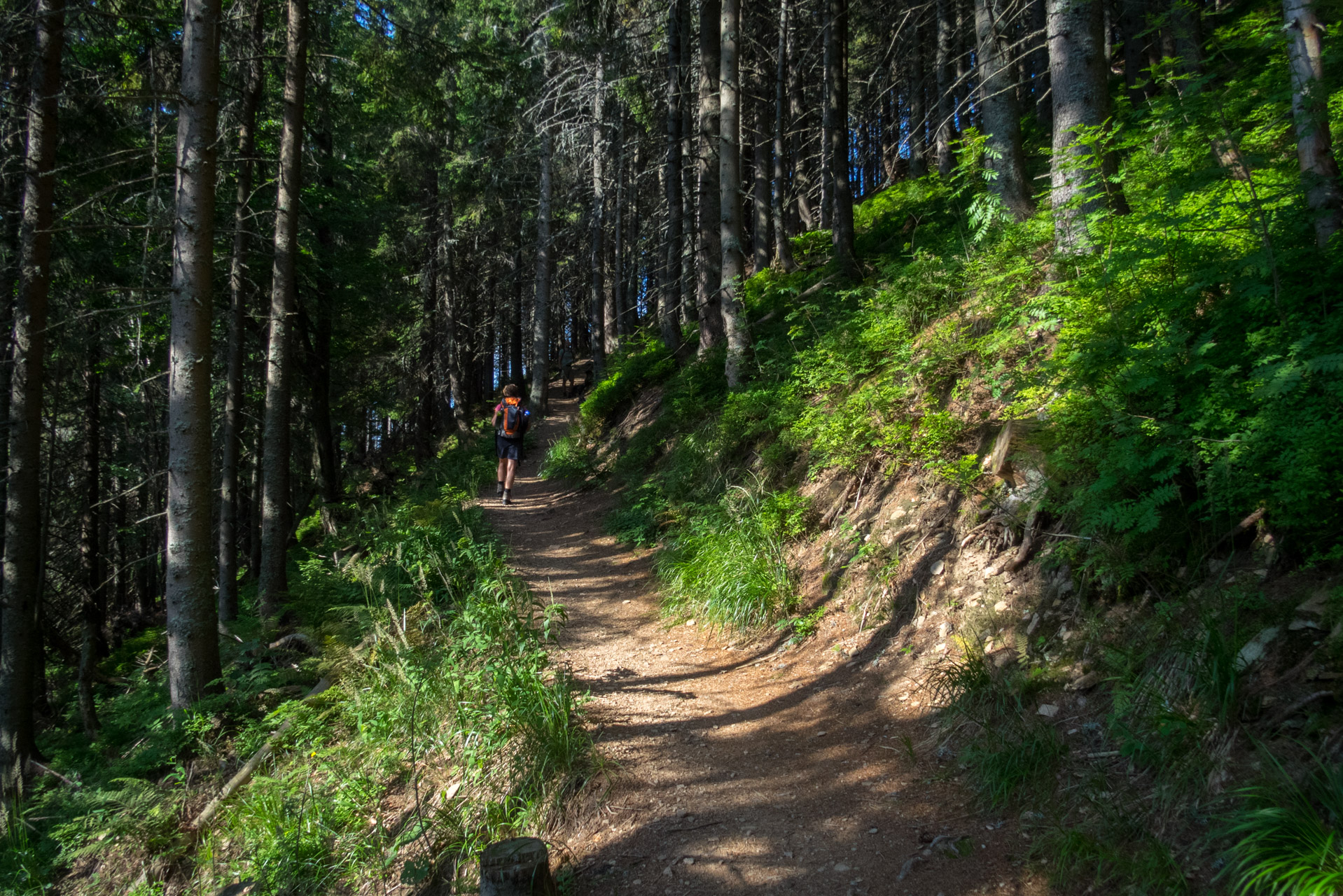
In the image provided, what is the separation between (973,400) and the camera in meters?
5.86

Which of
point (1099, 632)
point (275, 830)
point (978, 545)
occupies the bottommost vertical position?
point (275, 830)

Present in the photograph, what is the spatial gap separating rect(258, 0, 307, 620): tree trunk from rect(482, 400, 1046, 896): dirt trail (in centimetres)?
498

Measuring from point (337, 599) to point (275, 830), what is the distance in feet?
12.9

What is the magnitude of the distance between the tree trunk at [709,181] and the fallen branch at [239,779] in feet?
26.9

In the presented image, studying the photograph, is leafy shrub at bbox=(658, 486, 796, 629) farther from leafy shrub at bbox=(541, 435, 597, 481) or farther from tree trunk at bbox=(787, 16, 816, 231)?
tree trunk at bbox=(787, 16, 816, 231)

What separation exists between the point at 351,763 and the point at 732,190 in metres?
8.65

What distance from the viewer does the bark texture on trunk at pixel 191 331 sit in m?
5.90

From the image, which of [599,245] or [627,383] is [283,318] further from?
[599,245]

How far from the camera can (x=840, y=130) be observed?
12.4 metres

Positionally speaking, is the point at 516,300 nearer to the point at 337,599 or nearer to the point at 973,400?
the point at 337,599

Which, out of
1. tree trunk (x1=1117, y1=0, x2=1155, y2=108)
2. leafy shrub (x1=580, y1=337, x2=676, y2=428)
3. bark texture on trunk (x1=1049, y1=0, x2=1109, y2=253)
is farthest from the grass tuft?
tree trunk (x1=1117, y1=0, x2=1155, y2=108)

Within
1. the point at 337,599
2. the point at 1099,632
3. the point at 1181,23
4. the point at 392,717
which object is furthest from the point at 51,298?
the point at 1181,23

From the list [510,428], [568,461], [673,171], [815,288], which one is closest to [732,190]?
[815,288]

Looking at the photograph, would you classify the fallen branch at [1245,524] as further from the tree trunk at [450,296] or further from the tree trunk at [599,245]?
the tree trunk at [450,296]
